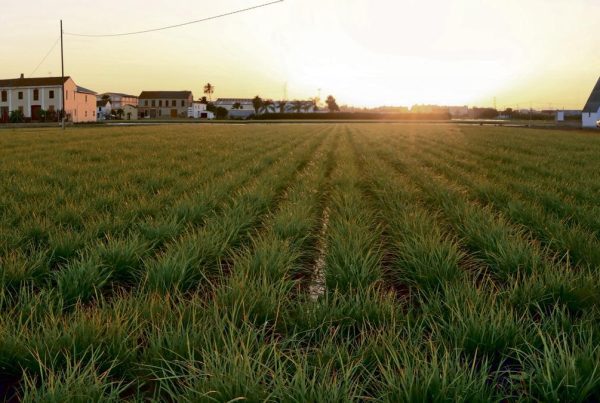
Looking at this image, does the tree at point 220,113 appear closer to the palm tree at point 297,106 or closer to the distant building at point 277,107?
the distant building at point 277,107

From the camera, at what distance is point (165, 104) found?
13338 cm

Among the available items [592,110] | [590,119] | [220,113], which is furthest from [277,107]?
[590,119]

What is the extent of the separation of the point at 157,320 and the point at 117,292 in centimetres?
93

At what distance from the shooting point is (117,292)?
11.6ft

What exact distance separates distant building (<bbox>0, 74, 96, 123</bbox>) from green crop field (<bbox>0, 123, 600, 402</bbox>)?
243 ft

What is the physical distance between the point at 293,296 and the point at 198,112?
141630 millimetres

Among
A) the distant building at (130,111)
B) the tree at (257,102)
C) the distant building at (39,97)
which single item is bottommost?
the distant building at (39,97)

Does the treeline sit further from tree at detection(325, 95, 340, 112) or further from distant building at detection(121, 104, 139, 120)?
distant building at detection(121, 104, 139, 120)

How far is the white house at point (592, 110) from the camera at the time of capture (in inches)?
2729

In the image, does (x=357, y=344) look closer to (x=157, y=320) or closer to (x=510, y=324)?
(x=510, y=324)

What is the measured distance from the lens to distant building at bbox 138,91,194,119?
13265 cm

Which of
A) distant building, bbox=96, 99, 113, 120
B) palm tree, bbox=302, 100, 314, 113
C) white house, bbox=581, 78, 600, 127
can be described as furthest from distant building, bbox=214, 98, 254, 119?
white house, bbox=581, 78, 600, 127

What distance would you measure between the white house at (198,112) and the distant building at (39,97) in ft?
185

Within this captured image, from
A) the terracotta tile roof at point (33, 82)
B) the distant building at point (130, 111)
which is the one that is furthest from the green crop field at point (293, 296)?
the distant building at point (130, 111)
